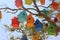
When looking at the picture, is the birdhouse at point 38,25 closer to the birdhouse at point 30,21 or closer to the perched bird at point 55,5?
the birdhouse at point 30,21

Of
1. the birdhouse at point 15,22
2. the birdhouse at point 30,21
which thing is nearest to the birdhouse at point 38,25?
the birdhouse at point 30,21

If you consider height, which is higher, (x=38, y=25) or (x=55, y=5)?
(x=55, y=5)

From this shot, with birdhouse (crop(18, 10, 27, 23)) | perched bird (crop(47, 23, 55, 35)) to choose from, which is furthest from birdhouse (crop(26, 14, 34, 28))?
perched bird (crop(47, 23, 55, 35))

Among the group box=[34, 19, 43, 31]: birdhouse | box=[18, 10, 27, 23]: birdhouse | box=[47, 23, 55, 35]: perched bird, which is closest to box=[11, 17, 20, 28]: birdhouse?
box=[18, 10, 27, 23]: birdhouse

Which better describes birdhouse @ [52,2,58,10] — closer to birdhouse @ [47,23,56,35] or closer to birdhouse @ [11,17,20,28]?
birdhouse @ [47,23,56,35]

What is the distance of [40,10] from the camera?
1440 millimetres

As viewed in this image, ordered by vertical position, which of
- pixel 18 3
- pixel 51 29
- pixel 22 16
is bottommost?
pixel 51 29

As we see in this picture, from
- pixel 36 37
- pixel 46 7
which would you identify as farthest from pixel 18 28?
pixel 46 7

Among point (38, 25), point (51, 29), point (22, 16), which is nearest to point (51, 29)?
point (51, 29)

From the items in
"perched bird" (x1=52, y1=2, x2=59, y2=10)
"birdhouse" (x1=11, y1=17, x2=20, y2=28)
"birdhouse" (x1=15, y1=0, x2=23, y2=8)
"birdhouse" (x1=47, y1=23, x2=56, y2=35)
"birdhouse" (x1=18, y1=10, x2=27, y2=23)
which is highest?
"birdhouse" (x1=15, y1=0, x2=23, y2=8)

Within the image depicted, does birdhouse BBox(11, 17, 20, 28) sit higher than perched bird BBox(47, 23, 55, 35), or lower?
higher

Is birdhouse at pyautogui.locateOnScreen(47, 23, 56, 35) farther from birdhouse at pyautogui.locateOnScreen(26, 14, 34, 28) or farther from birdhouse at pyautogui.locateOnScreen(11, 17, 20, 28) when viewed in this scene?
birdhouse at pyautogui.locateOnScreen(11, 17, 20, 28)

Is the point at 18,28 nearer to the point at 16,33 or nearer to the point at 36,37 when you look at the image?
the point at 16,33

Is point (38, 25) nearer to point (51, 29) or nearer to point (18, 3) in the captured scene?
point (51, 29)
